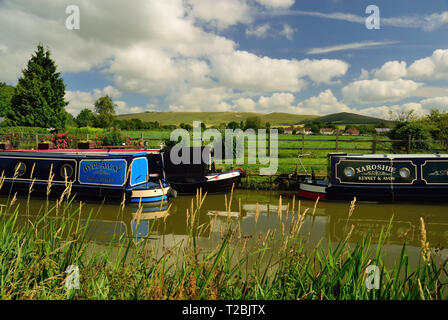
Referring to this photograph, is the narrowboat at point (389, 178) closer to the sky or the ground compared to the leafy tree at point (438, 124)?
closer to the ground

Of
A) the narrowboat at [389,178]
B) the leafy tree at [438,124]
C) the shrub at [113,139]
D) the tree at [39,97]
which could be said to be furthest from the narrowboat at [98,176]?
the tree at [39,97]

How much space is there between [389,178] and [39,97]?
97.5 ft

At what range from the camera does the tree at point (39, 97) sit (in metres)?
26.8

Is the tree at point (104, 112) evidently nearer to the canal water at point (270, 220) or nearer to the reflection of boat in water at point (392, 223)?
the canal water at point (270, 220)

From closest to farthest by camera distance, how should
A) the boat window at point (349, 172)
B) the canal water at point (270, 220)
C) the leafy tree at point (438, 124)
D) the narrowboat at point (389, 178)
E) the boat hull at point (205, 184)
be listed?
the canal water at point (270, 220)
the narrowboat at point (389, 178)
the boat window at point (349, 172)
the boat hull at point (205, 184)
the leafy tree at point (438, 124)

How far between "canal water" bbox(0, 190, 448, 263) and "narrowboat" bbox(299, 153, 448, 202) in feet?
1.04

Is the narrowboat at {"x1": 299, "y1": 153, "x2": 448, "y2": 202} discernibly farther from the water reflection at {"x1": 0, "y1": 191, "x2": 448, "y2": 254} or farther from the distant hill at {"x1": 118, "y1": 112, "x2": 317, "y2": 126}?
the distant hill at {"x1": 118, "y1": 112, "x2": 317, "y2": 126}

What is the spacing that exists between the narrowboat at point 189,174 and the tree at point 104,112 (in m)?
45.4

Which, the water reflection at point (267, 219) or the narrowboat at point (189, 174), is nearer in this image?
the water reflection at point (267, 219)

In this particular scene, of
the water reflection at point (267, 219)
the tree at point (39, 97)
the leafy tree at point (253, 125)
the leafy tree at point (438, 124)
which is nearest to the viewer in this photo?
the water reflection at point (267, 219)

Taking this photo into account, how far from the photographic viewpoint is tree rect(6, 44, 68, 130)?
26.8 meters

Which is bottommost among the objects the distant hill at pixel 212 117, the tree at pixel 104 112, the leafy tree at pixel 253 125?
the leafy tree at pixel 253 125

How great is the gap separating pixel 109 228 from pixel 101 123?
50149 mm
